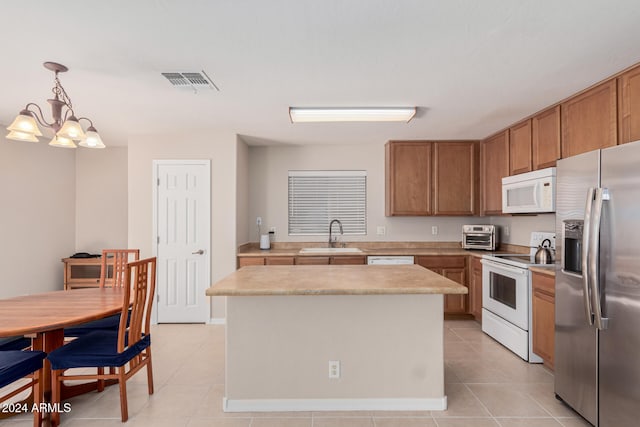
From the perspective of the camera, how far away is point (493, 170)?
4.27 m

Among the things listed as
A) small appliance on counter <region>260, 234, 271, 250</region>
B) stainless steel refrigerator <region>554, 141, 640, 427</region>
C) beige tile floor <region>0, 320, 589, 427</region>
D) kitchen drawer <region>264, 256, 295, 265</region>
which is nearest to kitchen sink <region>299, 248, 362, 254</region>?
kitchen drawer <region>264, 256, 295, 265</region>

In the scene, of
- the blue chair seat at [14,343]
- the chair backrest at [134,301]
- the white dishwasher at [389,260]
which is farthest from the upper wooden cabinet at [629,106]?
the blue chair seat at [14,343]

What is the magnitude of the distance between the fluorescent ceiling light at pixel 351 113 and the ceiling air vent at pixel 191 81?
2.63 ft

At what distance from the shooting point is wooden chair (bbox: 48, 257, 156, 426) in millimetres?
2129

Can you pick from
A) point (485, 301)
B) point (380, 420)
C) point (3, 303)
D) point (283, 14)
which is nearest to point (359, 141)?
point (485, 301)

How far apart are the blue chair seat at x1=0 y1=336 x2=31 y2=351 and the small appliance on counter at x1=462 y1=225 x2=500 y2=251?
4646 millimetres

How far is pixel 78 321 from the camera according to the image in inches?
81.3

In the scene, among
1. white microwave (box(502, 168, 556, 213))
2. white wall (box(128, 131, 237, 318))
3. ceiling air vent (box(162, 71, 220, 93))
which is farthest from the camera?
white wall (box(128, 131, 237, 318))

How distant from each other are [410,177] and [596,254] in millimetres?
2798

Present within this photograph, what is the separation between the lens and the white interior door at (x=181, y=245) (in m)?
4.22

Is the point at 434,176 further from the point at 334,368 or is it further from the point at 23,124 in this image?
the point at 23,124

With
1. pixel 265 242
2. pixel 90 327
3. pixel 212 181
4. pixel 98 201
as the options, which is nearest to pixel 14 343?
pixel 90 327

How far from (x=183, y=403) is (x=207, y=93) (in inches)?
93.5

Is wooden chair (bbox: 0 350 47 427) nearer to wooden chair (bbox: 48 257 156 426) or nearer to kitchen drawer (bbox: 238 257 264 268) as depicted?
wooden chair (bbox: 48 257 156 426)
